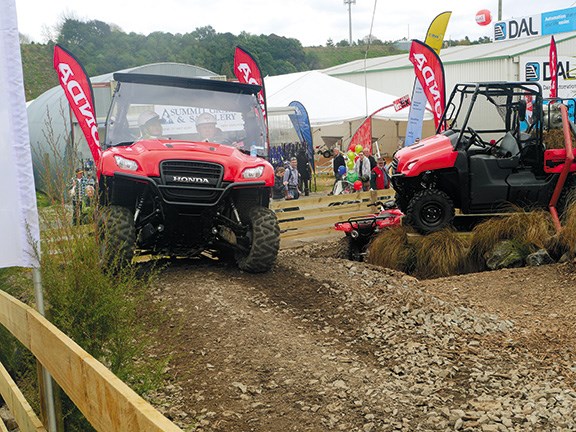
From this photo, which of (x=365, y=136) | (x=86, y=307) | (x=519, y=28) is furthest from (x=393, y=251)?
(x=519, y=28)

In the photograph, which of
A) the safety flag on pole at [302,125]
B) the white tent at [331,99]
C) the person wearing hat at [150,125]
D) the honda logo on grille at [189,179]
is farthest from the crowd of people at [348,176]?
the honda logo on grille at [189,179]

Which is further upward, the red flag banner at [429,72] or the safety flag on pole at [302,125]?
the red flag banner at [429,72]

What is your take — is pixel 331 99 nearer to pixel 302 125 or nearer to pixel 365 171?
pixel 302 125

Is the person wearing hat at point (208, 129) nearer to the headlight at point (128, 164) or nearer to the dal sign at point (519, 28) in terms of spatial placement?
the headlight at point (128, 164)

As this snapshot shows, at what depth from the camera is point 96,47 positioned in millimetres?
43125

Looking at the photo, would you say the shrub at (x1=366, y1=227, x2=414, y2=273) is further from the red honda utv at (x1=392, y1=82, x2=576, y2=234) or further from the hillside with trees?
the hillside with trees

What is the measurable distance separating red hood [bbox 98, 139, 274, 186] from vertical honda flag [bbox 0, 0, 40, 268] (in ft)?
12.6

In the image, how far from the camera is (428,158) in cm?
1126

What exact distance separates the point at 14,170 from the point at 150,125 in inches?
195

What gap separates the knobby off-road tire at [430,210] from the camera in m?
11.2

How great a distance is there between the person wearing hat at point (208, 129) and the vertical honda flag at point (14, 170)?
4997mm

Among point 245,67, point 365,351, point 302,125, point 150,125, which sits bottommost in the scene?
point 365,351

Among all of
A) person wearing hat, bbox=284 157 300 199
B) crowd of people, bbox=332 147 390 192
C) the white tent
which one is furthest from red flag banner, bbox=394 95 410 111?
person wearing hat, bbox=284 157 300 199

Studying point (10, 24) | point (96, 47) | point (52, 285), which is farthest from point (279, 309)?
point (96, 47)
